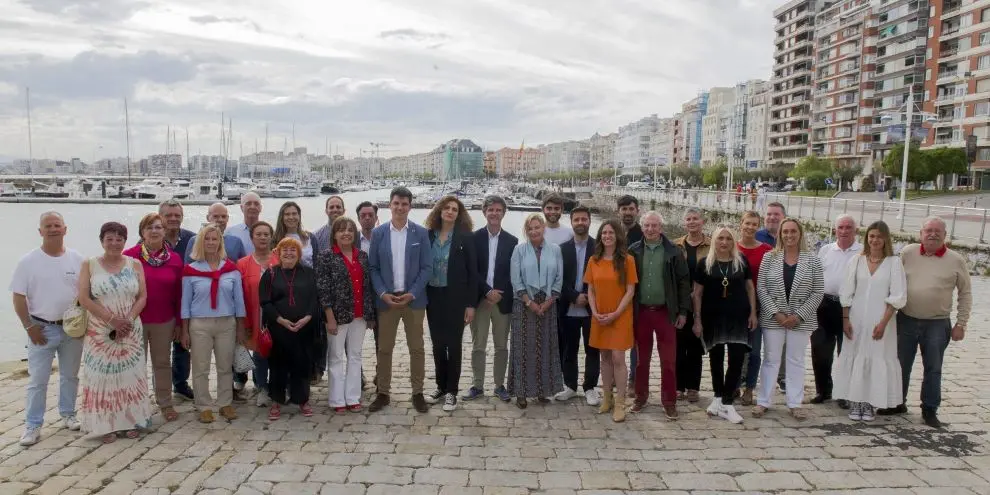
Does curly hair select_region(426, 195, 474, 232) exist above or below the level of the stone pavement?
above

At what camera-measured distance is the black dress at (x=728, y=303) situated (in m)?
5.81

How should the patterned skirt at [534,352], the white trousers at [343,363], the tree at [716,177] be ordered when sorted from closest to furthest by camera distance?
1. the white trousers at [343,363]
2. the patterned skirt at [534,352]
3. the tree at [716,177]

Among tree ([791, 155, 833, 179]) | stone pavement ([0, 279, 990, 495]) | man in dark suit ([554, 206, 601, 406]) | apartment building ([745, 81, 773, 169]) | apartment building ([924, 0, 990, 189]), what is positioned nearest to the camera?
stone pavement ([0, 279, 990, 495])

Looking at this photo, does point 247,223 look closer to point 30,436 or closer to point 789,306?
point 30,436

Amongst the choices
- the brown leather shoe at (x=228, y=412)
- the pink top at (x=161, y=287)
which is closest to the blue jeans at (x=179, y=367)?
the pink top at (x=161, y=287)

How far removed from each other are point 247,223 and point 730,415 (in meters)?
5.20

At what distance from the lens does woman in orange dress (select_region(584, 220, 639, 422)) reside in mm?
5785

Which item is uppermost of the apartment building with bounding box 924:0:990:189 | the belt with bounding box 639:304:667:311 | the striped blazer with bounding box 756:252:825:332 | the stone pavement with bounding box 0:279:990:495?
the apartment building with bounding box 924:0:990:189

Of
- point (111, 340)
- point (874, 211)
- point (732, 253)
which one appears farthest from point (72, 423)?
point (874, 211)

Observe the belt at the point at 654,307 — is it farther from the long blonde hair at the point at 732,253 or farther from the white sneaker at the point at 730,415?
the white sneaker at the point at 730,415

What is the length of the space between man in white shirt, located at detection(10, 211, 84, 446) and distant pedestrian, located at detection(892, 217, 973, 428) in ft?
24.0

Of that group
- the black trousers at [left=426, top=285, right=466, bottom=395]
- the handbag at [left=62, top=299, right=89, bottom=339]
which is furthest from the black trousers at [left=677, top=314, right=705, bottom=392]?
the handbag at [left=62, top=299, right=89, bottom=339]

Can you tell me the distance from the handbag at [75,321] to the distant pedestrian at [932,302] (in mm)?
7135

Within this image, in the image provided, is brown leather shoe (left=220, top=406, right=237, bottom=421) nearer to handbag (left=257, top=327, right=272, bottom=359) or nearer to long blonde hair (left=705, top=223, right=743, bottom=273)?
handbag (left=257, top=327, right=272, bottom=359)
